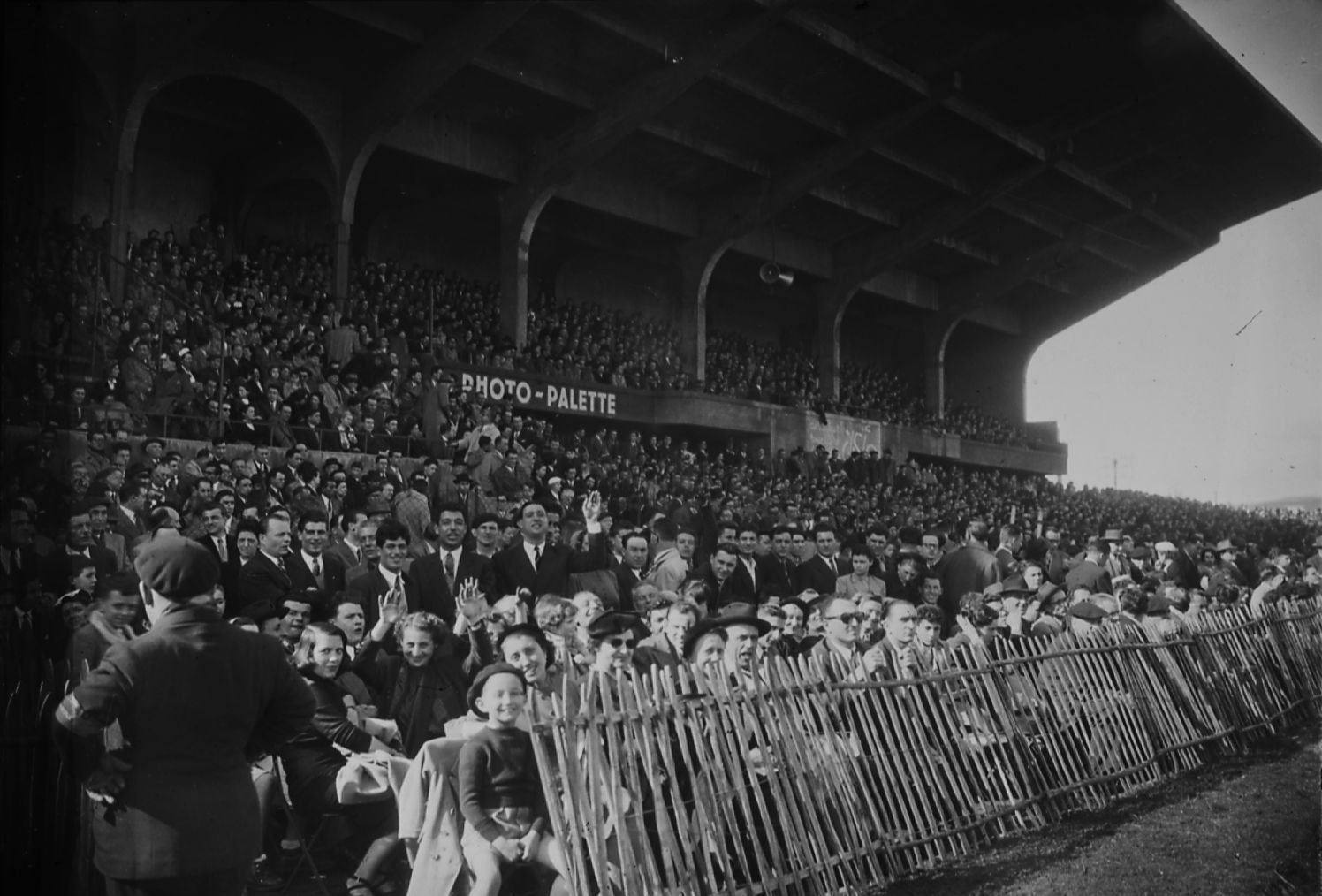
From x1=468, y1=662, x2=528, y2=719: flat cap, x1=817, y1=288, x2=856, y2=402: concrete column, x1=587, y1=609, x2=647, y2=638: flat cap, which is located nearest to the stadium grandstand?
x1=587, y1=609, x2=647, y2=638: flat cap

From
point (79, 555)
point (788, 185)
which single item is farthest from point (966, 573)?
point (788, 185)

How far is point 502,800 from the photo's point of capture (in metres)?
4.81

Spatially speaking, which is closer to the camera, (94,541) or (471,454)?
(94,541)

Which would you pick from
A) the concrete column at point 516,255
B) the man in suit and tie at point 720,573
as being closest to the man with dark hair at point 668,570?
the man in suit and tie at point 720,573

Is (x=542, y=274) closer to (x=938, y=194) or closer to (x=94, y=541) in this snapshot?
(x=938, y=194)

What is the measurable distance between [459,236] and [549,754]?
22.4 m

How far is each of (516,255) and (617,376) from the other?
3.18 metres

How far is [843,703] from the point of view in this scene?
622 cm

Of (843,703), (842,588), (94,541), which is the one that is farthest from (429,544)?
(843,703)

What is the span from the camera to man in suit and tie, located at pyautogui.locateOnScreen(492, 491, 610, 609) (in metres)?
8.53

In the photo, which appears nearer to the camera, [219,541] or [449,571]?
[219,541]

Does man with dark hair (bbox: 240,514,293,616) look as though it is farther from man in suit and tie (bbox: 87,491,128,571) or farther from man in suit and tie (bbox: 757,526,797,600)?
man in suit and tie (bbox: 757,526,797,600)

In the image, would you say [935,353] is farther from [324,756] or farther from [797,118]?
[324,756]

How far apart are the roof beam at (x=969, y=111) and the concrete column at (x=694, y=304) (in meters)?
5.78
